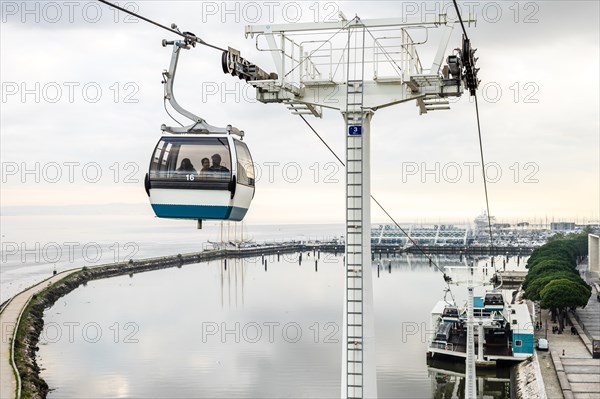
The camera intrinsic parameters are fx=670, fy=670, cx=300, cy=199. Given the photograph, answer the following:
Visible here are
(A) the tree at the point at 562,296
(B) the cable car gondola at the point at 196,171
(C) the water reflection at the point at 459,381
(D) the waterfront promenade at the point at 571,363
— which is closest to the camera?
(B) the cable car gondola at the point at 196,171

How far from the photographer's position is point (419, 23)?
296 inches

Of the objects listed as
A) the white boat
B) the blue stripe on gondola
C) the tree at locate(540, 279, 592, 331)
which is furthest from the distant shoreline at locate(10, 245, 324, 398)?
the tree at locate(540, 279, 592, 331)

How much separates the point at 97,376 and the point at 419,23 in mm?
23981

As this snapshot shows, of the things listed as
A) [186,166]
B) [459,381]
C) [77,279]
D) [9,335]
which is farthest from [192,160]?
[77,279]

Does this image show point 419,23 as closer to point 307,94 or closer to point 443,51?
point 443,51

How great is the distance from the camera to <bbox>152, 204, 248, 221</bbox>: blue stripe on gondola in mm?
7840

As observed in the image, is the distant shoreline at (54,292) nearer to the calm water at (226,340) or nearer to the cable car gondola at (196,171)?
the calm water at (226,340)

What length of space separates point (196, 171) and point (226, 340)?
29438mm

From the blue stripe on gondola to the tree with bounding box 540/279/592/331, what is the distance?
80.4 ft

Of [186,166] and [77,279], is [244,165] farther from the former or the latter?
[77,279]

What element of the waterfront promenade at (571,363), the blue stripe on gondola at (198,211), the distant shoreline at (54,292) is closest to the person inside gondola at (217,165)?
the blue stripe on gondola at (198,211)

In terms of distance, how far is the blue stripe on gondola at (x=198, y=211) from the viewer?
25.7ft

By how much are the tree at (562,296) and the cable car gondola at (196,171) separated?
2456cm

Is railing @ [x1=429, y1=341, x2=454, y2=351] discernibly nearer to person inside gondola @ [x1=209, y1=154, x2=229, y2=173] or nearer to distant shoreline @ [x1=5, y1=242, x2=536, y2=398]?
distant shoreline @ [x1=5, y1=242, x2=536, y2=398]
